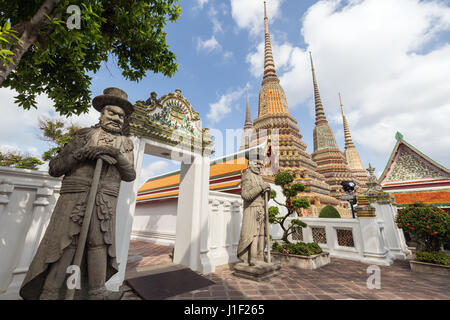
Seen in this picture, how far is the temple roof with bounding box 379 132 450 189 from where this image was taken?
1171cm

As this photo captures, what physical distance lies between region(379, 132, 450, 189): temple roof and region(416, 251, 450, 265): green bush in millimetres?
8826

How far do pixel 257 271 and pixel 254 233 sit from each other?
0.88 m

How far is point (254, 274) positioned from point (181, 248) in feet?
7.71

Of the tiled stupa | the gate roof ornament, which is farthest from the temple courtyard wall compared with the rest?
the tiled stupa

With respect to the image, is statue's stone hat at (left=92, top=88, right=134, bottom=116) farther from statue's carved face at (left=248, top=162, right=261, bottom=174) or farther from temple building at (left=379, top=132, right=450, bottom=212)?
temple building at (left=379, top=132, right=450, bottom=212)

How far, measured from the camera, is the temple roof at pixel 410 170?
11.7m

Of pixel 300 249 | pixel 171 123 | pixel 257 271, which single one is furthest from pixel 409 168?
pixel 171 123

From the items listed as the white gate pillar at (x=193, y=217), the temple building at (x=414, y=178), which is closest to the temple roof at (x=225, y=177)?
the white gate pillar at (x=193, y=217)

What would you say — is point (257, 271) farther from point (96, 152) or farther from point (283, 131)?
point (283, 131)

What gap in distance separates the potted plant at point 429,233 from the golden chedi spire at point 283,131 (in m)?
7.48

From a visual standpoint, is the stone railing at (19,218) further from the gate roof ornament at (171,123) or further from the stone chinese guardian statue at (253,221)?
the stone chinese guardian statue at (253,221)

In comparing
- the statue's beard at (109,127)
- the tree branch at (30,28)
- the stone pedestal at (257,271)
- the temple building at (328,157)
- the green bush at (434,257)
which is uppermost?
the temple building at (328,157)
